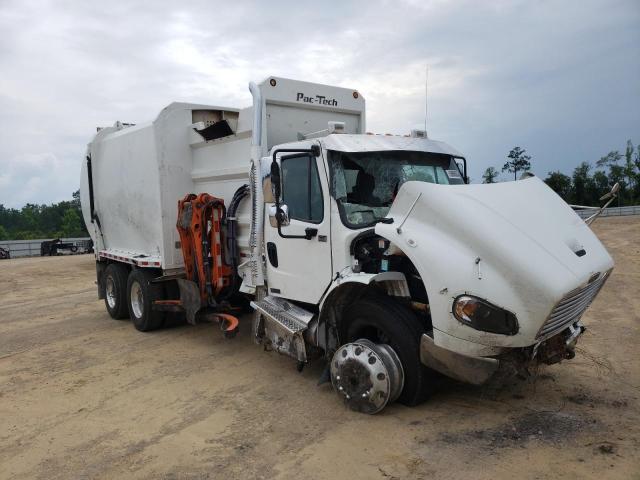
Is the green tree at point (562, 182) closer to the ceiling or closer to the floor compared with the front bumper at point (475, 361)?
closer to the ceiling

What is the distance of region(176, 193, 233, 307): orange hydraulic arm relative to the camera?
6.57 m

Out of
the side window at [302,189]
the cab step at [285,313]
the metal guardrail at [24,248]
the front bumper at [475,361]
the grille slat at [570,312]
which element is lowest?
the metal guardrail at [24,248]

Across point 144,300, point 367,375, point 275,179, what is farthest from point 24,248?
point 367,375

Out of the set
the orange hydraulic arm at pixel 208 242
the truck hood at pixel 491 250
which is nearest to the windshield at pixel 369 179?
the truck hood at pixel 491 250

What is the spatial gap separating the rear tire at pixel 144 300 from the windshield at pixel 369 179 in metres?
4.15

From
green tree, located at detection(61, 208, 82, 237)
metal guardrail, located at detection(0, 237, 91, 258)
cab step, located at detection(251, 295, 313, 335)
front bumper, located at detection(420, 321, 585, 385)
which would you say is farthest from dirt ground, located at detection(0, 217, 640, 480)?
green tree, located at detection(61, 208, 82, 237)

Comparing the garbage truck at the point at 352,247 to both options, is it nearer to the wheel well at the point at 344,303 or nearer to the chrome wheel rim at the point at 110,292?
the wheel well at the point at 344,303

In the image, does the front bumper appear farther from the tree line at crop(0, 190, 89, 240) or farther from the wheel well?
the tree line at crop(0, 190, 89, 240)

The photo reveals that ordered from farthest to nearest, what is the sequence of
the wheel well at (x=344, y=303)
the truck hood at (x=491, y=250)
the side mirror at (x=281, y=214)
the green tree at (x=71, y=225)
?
the green tree at (x=71, y=225) → the side mirror at (x=281, y=214) → the wheel well at (x=344, y=303) → the truck hood at (x=491, y=250)

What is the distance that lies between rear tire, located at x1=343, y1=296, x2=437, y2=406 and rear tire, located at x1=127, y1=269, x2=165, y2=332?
4.16m

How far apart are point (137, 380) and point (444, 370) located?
3.59 meters

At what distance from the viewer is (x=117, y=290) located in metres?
8.91

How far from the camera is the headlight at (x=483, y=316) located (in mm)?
3627

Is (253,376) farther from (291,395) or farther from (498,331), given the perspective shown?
(498,331)
